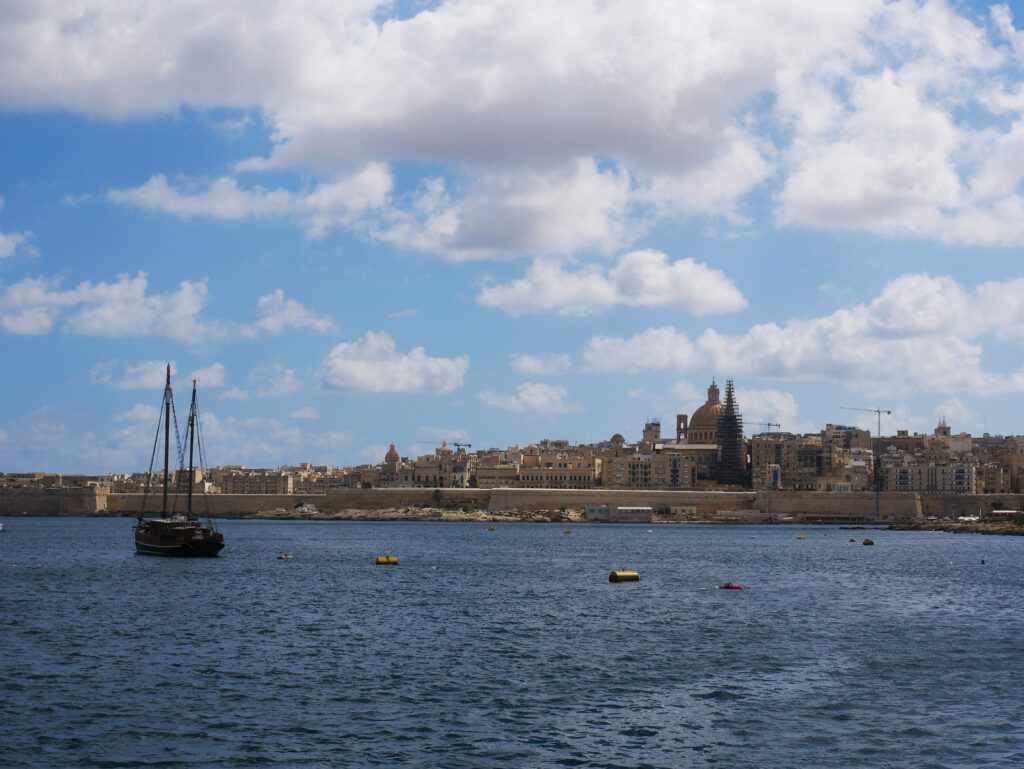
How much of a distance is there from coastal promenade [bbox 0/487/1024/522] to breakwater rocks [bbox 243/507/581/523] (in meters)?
0.47

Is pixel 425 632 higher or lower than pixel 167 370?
lower

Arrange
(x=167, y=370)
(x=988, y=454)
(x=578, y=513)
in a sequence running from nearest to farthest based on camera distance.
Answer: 1. (x=167, y=370)
2. (x=578, y=513)
3. (x=988, y=454)

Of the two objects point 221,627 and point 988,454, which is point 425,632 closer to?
point 221,627

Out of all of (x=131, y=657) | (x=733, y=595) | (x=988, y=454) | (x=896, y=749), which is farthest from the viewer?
(x=988, y=454)

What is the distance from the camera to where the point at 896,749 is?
688 inches

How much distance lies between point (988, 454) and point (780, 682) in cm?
16440

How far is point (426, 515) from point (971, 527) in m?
56.9

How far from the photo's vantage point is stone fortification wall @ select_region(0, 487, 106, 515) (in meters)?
154

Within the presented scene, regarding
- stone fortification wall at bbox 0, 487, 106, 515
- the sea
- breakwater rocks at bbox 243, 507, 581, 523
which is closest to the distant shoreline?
breakwater rocks at bbox 243, 507, 581, 523

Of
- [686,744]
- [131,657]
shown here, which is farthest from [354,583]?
[686,744]

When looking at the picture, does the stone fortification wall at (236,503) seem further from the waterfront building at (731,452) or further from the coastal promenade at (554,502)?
the waterfront building at (731,452)

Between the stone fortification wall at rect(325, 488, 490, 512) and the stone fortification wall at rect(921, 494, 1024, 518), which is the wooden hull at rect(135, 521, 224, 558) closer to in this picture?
the stone fortification wall at rect(325, 488, 490, 512)

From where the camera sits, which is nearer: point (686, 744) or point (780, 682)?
point (686, 744)

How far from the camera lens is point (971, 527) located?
10519cm
